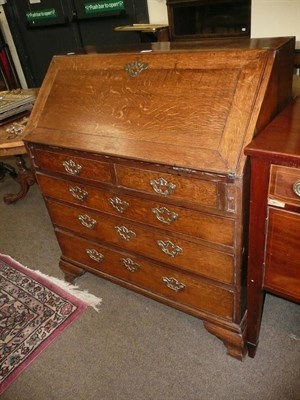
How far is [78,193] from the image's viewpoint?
58.2 inches

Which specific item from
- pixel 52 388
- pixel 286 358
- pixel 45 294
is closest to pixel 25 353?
pixel 52 388

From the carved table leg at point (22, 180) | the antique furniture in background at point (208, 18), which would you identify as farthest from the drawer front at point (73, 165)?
the antique furniture in background at point (208, 18)

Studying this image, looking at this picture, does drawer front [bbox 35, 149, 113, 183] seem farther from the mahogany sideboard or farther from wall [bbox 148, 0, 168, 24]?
wall [bbox 148, 0, 168, 24]

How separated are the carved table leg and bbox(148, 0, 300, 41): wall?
2300 mm

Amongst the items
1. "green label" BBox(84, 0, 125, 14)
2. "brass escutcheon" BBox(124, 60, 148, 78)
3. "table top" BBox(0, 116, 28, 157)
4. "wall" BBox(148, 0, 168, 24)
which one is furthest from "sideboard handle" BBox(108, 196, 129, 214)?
"green label" BBox(84, 0, 125, 14)

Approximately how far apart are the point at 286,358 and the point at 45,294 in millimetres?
1315

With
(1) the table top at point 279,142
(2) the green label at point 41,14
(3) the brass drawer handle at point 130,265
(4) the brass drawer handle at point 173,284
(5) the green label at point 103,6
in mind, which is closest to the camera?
(1) the table top at point 279,142

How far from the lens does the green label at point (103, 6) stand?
131 inches

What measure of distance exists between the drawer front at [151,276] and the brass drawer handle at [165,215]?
28 centimetres

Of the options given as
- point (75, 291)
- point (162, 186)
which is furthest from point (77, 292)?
point (162, 186)

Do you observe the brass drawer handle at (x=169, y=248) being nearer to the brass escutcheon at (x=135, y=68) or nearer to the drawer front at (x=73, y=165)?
the drawer front at (x=73, y=165)

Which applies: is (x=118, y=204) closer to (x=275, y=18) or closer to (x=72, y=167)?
(x=72, y=167)

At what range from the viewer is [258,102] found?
0.98 meters

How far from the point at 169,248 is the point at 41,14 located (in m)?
3.97
